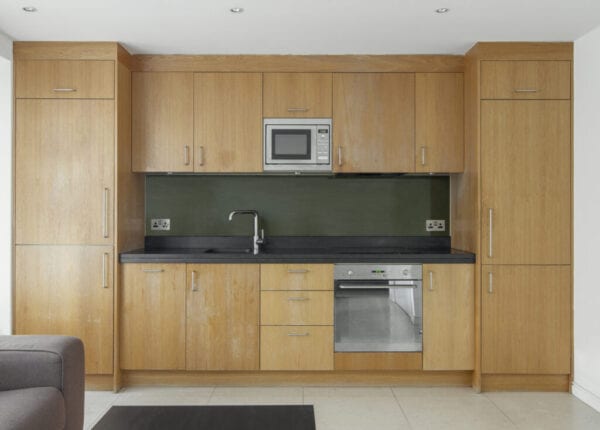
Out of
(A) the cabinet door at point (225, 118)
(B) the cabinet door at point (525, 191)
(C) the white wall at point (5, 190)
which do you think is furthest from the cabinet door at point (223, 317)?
(B) the cabinet door at point (525, 191)

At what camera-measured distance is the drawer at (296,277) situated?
365 cm

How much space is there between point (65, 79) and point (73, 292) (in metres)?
1.46

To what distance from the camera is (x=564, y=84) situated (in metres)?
3.59

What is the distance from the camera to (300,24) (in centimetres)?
327

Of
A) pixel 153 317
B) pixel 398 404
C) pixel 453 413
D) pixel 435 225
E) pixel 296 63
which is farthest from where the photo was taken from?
pixel 435 225

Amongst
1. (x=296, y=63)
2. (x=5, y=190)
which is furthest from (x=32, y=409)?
(x=296, y=63)

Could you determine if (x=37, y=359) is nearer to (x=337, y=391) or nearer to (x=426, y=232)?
(x=337, y=391)

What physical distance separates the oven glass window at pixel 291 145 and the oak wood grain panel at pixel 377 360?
57.3 inches

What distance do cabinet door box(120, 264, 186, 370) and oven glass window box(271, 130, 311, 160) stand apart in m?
1.09

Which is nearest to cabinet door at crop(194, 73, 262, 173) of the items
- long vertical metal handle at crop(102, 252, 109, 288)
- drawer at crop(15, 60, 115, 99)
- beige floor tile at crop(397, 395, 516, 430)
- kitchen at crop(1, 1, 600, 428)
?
kitchen at crop(1, 1, 600, 428)

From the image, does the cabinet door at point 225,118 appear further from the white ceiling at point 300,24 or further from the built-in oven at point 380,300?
the built-in oven at point 380,300

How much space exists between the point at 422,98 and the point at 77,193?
100 inches

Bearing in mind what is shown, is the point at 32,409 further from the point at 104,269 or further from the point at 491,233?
the point at 491,233

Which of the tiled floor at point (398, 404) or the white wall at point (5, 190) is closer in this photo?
the tiled floor at point (398, 404)
